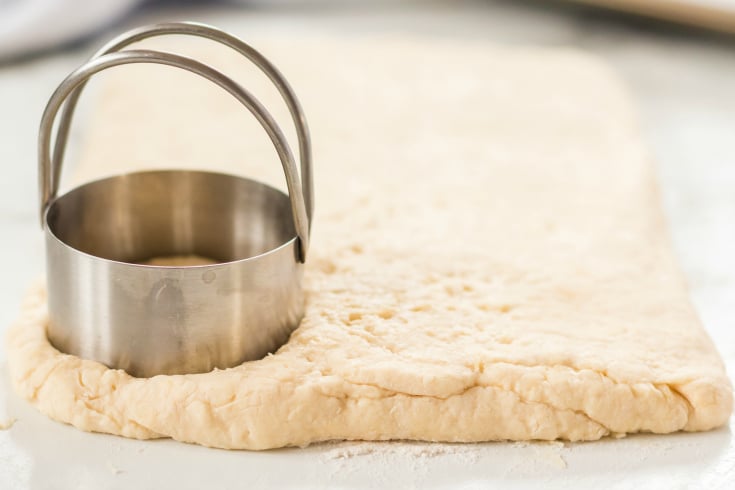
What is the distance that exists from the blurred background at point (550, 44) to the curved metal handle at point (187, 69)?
342mm

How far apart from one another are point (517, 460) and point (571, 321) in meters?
0.28

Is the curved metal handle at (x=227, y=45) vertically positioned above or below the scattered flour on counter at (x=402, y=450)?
above

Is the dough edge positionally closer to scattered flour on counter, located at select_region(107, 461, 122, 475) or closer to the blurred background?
scattered flour on counter, located at select_region(107, 461, 122, 475)

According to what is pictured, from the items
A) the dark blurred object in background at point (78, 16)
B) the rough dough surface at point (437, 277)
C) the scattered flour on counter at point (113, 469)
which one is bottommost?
the scattered flour on counter at point (113, 469)

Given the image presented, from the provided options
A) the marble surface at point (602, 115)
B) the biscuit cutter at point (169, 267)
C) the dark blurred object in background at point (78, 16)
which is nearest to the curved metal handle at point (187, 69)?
the biscuit cutter at point (169, 267)

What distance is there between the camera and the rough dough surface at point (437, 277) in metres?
1.23

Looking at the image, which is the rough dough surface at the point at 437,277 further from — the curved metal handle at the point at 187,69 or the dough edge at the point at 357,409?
the curved metal handle at the point at 187,69

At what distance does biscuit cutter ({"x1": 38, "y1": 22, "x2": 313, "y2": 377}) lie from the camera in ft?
3.89

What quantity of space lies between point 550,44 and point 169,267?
232 cm

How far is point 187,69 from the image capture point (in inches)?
44.0

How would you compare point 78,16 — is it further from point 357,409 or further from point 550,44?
point 357,409

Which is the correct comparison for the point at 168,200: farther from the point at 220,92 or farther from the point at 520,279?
the point at 220,92

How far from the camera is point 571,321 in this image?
4.67 ft

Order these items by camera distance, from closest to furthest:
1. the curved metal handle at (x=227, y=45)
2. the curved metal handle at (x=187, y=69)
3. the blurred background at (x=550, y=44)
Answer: the curved metal handle at (x=187, y=69) → the curved metal handle at (x=227, y=45) → the blurred background at (x=550, y=44)
